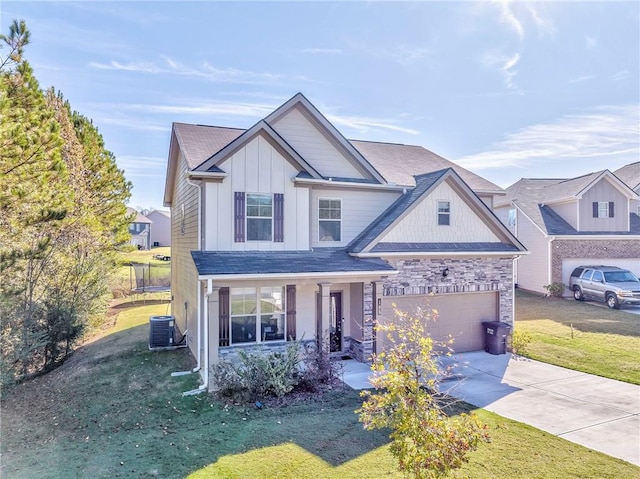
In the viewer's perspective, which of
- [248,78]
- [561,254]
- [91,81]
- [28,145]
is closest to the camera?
[28,145]

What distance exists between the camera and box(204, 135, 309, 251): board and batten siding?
10633 millimetres

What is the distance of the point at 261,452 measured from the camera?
630 centimetres

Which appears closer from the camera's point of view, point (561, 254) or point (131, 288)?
point (561, 254)

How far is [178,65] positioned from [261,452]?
44.5 ft

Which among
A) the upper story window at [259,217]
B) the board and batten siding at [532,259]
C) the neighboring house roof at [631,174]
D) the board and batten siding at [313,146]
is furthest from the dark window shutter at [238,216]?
the neighboring house roof at [631,174]

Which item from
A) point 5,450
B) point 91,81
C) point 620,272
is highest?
point 91,81

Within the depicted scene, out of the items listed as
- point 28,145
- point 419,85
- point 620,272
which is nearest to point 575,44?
point 419,85

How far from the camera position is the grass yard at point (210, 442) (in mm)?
5746

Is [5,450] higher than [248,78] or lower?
lower

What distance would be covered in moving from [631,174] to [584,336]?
76.1ft

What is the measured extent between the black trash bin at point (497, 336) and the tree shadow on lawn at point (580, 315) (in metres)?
4.94

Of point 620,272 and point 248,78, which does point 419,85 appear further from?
point 620,272

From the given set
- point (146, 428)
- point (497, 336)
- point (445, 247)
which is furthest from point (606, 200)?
point (146, 428)

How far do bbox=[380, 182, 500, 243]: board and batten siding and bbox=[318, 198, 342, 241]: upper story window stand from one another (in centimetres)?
171
